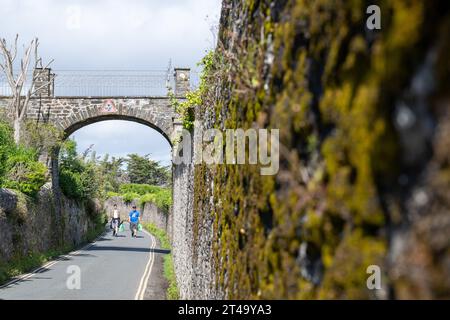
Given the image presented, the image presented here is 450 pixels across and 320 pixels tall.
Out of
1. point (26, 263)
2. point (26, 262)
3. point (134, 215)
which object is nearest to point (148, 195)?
point (134, 215)

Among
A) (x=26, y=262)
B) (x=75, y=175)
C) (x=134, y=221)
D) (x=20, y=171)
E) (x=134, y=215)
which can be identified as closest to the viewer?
(x=26, y=262)

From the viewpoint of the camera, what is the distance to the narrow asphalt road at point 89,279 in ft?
39.9

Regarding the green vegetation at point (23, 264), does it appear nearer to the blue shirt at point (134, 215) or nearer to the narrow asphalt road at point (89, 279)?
the narrow asphalt road at point (89, 279)

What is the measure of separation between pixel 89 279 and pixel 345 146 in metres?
14.2

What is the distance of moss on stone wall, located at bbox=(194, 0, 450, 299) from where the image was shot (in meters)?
1.37

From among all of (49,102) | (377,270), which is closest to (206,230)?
(377,270)

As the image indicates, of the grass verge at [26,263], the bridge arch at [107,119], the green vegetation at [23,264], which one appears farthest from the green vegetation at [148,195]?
the green vegetation at [23,264]

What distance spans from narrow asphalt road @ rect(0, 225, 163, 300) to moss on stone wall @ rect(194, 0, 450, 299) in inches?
373

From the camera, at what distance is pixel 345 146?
5.87ft

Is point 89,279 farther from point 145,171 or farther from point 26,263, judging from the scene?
point 145,171

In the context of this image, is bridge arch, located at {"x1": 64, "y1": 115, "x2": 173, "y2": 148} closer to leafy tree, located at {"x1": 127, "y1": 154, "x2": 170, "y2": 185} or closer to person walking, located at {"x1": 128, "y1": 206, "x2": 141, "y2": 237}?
person walking, located at {"x1": 128, "y1": 206, "x2": 141, "y2": 237}

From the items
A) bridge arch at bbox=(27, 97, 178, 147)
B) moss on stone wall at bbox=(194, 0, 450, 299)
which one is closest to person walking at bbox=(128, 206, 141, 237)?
bridge arch at bbox=(27, 97, 178, 147)

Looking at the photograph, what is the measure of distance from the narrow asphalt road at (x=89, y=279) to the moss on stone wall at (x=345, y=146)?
9.48 m
